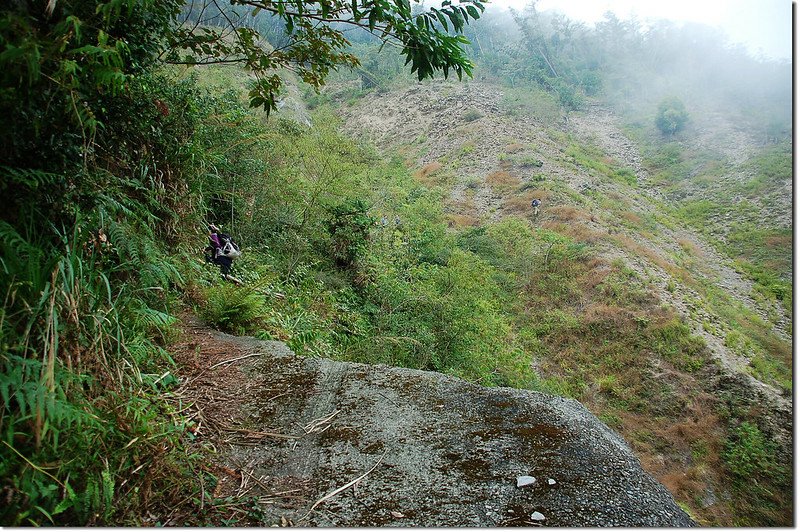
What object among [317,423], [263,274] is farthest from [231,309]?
[263,274]

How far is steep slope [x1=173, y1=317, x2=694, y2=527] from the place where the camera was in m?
2.14

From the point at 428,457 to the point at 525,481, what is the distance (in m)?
0.56

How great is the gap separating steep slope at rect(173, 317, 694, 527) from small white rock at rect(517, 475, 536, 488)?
0.10ft

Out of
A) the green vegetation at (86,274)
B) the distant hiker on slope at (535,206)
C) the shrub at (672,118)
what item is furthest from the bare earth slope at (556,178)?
the green vegetation at (86,274)

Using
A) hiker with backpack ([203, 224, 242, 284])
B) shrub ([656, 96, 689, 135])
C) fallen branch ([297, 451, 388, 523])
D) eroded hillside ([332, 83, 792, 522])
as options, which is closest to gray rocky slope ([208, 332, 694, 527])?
fallen branch ([297, 451, 388, 523])

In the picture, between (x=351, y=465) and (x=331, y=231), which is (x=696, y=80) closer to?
(x=331, y=231)

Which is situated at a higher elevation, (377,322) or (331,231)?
(331,231)

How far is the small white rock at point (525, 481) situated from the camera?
2322 mm

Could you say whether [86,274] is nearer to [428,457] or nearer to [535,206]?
[428,457]

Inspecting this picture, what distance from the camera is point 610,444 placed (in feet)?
9.02

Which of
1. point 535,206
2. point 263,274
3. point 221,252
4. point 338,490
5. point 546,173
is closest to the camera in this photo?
point 338,490

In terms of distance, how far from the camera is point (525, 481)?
234 cm

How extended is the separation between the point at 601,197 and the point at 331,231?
20386 mm

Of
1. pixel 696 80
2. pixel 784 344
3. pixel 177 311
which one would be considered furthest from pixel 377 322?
pixel 696 80
